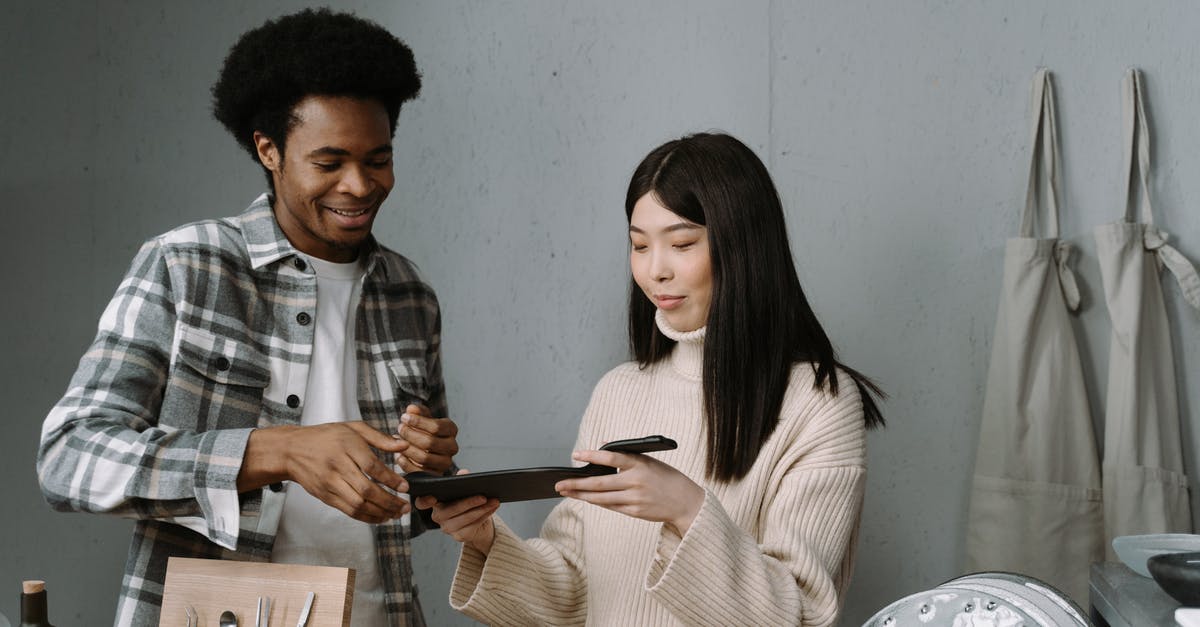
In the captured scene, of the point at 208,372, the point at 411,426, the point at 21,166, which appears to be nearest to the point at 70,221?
the point at 21,166

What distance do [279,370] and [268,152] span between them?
0.40 metres

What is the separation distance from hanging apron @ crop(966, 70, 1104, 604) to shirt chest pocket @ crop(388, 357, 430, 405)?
49.3 inches

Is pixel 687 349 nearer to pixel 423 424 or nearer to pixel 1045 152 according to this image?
pixel 423 424

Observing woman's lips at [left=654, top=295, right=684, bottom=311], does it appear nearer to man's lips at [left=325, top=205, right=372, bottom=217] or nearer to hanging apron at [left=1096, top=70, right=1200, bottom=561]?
man's lips at [left=325, top=205, right=372, bottom=217]

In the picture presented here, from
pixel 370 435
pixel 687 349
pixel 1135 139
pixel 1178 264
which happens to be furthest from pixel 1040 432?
pixel 370 435

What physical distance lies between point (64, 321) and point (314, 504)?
1.48 meters

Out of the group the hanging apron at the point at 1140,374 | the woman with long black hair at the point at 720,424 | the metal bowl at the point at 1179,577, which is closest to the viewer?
the metal bowl at the point at 1179,577

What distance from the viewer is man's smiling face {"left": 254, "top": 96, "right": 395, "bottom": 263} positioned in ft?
6.37

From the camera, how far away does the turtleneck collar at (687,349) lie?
6.26 ft

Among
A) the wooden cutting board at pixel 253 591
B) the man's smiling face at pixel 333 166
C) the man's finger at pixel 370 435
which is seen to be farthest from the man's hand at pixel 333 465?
the man's smiling face at pixel 333 166

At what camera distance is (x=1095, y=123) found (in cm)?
243

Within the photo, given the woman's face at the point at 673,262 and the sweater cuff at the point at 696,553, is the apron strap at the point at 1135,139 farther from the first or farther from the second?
the sweater cuff at the point at 696,553

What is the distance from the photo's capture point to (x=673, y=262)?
6.13ft

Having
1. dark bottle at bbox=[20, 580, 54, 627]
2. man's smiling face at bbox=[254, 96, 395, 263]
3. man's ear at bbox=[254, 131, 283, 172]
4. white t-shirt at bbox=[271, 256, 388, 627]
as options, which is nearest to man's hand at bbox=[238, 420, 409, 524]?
white t-shirt at bbox=[271, 256, 388, 627]
